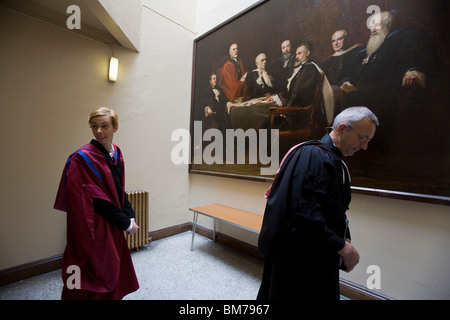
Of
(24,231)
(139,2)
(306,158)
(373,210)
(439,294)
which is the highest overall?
(139,2)

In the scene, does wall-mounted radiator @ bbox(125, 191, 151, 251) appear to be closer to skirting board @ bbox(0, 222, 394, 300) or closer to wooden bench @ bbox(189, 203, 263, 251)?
wooden bench @ bbox(189, 203, 263, 251)

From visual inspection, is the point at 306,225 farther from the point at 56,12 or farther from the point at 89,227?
the point at 56,12

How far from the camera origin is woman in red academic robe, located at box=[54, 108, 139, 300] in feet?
4.83

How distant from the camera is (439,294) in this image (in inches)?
70.6

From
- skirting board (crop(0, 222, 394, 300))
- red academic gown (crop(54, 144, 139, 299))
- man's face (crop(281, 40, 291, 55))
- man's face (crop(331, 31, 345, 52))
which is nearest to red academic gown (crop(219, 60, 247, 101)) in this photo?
man's face (crop(281, 40, 291, 55))

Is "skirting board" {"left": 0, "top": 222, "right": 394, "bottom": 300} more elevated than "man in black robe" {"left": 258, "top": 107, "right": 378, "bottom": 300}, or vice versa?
"man in black robe" {"left": 258, "top": 107, "right": 378, "bottom": 300}

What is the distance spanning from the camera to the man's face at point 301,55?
100 inches

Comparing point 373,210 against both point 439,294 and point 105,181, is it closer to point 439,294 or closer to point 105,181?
point 439,294

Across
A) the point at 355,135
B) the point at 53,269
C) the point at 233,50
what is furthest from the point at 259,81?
the point at 53,269

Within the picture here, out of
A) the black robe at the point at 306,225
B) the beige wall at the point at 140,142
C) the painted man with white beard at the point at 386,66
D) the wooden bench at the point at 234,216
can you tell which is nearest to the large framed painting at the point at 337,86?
the painted man with white beard at the point at 386,66

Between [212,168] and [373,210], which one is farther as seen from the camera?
[212,168]

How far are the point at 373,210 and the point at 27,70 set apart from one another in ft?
14.4

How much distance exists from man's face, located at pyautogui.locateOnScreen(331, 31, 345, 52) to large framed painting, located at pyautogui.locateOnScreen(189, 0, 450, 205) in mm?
12
